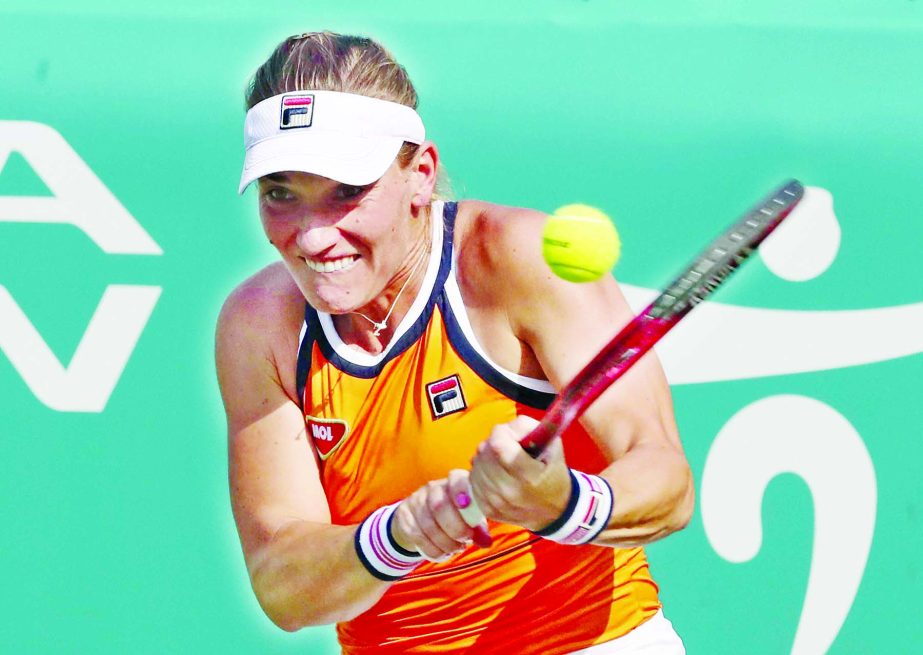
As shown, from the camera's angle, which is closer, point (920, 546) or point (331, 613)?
point (331, 613)

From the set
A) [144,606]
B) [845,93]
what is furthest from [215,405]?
[845,93]

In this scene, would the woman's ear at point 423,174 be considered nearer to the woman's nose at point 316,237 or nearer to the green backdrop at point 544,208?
the woman's nose at point 316,237

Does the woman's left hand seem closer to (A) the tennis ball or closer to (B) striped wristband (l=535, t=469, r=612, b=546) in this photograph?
(B) striped wristband (l=535, t=469, r=612, b=546)

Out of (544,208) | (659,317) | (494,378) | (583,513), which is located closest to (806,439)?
(544,208)

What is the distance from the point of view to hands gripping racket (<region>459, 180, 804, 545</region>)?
1.81 m

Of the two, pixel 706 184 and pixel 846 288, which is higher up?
pixel 706 184

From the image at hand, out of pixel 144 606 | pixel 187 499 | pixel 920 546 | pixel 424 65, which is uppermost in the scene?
pixel 424 65

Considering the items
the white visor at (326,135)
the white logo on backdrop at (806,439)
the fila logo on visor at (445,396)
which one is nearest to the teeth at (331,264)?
the white visor at (326,135)

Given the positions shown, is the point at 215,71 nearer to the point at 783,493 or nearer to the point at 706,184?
the point at 706,184

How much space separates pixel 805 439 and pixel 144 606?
1409 millimetres

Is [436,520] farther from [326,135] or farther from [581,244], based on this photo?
[326,135]

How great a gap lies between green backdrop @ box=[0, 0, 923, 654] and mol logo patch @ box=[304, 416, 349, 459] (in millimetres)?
834

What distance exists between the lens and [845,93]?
312 cm

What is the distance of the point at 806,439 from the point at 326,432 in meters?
1.18
